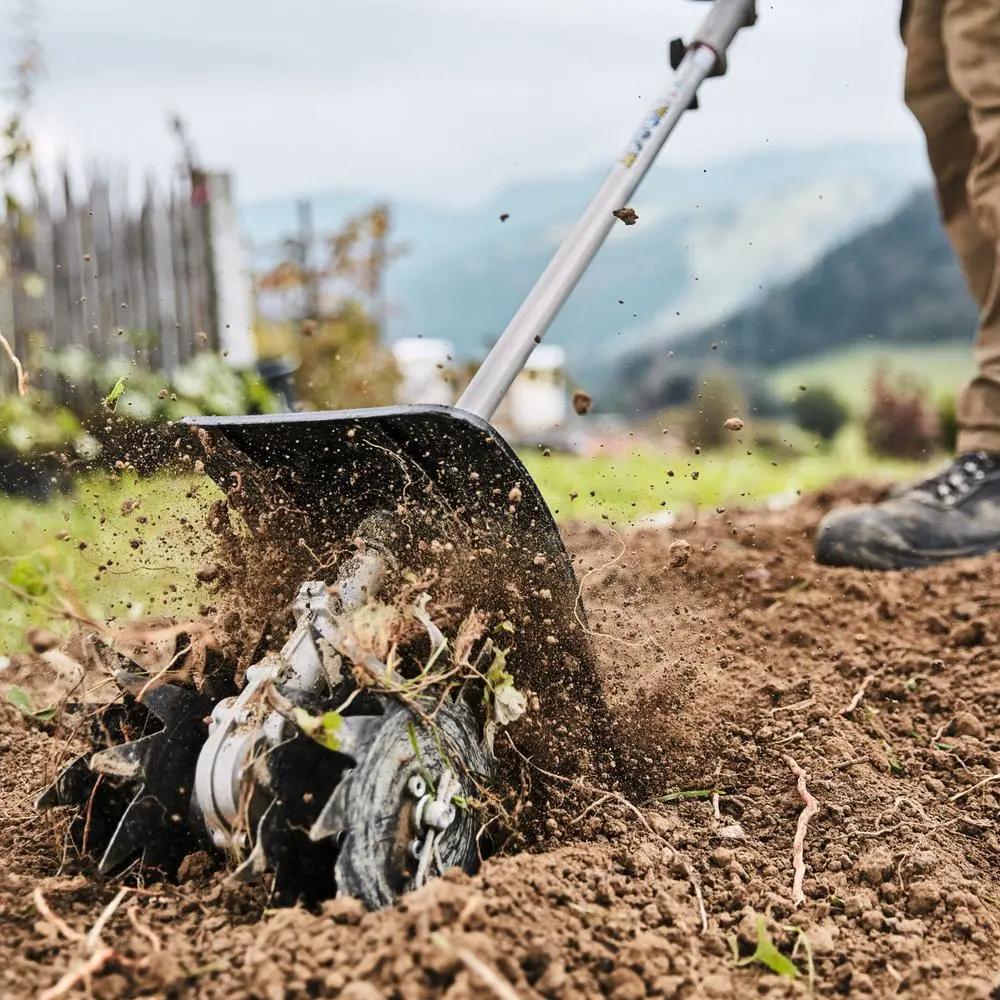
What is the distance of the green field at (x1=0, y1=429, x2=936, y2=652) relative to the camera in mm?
1818

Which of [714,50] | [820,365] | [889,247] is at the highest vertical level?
[714,50]

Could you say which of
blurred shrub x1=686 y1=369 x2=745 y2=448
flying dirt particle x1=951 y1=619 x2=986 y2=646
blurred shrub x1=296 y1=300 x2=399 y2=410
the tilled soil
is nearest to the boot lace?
the tilled soil

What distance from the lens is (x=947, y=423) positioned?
391 inches

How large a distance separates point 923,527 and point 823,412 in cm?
875

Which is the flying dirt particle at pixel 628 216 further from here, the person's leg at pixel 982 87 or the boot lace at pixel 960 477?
the boot lace at pixel 960 477

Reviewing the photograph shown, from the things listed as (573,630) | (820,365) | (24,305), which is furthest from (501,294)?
(573,630)

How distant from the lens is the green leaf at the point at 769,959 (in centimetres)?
158

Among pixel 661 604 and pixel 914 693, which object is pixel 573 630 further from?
pixel 914 693

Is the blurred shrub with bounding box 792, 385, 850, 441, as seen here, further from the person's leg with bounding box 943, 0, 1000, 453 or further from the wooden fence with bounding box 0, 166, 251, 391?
the person's leg with bounding box 943, 0, 1000, 453

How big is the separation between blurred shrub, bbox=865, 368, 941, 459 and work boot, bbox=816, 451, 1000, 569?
6896mm

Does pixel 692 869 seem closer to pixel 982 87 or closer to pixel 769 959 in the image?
pixel 769 959

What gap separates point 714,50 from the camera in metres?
3.02

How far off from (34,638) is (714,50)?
236 centimetres

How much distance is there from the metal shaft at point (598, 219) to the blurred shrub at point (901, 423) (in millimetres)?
7940
